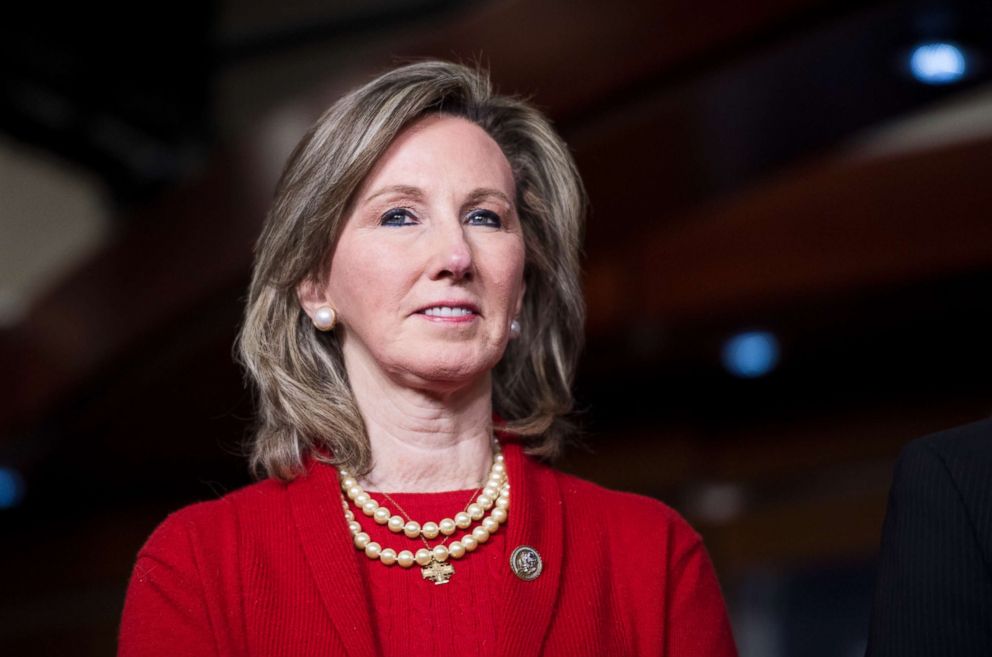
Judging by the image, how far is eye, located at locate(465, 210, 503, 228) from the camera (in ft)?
5.66

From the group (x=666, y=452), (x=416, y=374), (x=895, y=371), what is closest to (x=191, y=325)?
(x=666, y=452)

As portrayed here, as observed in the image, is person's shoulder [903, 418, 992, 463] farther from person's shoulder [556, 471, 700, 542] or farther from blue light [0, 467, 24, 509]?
blue light [0, 467, 24, 509]

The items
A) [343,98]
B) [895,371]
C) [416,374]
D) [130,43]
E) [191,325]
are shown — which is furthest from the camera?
[130,43]

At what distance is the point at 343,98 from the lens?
1.80 m

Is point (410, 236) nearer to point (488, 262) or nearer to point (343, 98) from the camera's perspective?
point (488, 262)

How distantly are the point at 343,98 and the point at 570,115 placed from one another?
1.98 meters

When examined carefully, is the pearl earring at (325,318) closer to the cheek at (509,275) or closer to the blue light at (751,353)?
the cheek at (509,275)

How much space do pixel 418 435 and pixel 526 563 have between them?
0.22 metres

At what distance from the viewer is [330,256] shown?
1750mm

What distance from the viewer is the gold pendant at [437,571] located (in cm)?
164

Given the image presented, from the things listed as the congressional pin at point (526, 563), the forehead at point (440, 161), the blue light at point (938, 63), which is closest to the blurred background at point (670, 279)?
the blue light at point (938, 63)

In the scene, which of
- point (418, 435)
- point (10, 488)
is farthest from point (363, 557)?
point (10, 488)

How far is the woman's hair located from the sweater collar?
59 millimetres

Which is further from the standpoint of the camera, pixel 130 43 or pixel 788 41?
pixel 130 43
